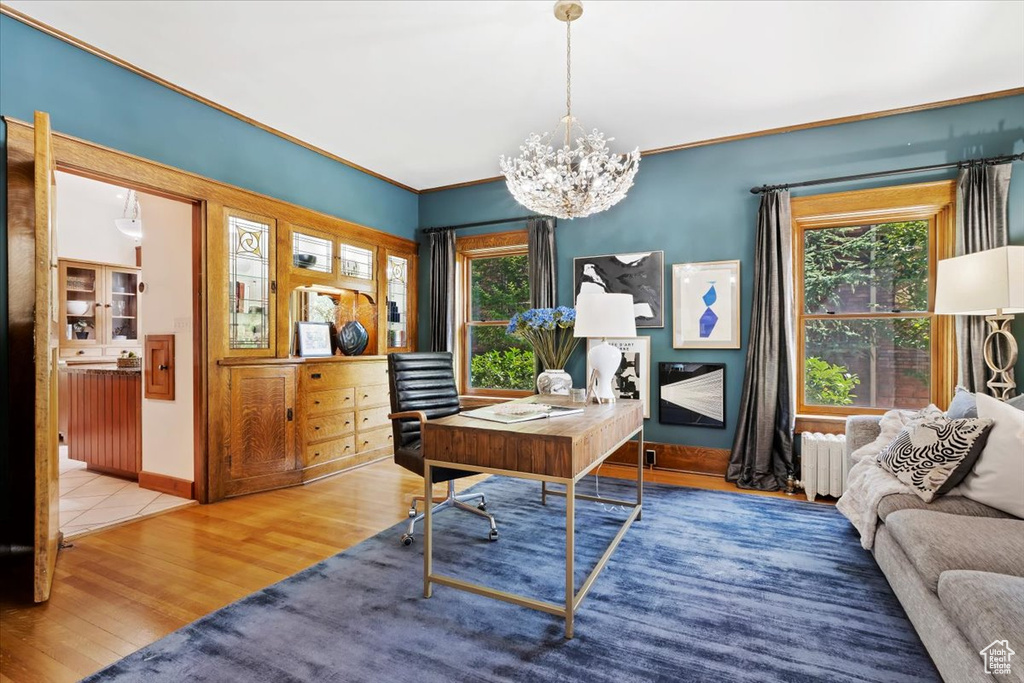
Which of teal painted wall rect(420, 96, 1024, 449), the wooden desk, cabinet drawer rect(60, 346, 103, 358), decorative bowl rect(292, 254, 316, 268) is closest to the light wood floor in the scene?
the wooden desk

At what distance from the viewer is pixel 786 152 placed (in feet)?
13.0

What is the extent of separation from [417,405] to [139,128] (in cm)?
251

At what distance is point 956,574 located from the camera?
1.55 meters

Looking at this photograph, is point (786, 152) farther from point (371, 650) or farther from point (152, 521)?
point (152, 521)

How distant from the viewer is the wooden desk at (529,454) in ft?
6.21

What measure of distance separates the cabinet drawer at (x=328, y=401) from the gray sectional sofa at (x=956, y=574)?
3.82m

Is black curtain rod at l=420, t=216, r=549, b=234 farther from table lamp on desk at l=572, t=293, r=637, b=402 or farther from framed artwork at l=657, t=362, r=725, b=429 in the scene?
table lamp on desk at l=572, t=293, r=637, b=402

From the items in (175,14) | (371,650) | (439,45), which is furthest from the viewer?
(439,45)

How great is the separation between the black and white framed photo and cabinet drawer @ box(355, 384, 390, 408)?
0.48m

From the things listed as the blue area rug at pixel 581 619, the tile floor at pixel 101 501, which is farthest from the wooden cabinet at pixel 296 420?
the blue area rug at pixel 581 619

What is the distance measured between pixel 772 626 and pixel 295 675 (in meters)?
1.81

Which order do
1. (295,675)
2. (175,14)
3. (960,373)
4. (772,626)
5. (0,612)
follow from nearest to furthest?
(295,675) → (772,626) → (0,612) → (175,14) → (960,373)

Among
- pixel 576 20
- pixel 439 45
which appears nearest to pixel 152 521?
pixel 439 45

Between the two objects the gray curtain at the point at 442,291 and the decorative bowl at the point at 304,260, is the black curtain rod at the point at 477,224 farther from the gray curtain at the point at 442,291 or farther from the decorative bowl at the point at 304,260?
the decorative bowl at the point at 304,260
